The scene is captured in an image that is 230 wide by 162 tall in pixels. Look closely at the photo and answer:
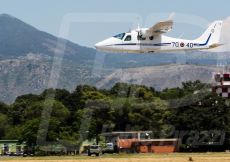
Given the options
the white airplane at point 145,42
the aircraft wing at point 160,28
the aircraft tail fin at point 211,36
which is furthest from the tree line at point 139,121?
the aircraft wing at point 160,28

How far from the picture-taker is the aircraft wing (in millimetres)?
51072

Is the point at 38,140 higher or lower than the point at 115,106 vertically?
lower

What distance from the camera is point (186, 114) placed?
4097 inches

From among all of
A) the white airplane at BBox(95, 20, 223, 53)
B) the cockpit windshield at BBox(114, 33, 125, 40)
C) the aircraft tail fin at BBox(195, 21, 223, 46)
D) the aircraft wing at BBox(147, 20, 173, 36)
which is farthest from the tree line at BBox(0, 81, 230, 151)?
the cockpit windshield at BBox(114, 33, 125, 40)

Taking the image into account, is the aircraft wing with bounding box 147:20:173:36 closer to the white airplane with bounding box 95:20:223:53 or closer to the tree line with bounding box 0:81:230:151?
the white airplane with bounding box 95:20:223:53

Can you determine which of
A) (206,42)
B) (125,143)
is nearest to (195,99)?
(125,143)

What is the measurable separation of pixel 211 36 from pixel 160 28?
5.57 metres

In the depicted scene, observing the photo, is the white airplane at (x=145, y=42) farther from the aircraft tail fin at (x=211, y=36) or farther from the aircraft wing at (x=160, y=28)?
the aircraft tail fin at (x=211, y=36)

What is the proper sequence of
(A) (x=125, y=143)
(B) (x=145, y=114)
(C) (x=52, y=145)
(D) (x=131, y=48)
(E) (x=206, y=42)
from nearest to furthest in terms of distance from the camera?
(D) (x=131, y=48) < (E) (x=206, y=42) < (C) (x=52, y=145) < (A) (x=125, y=143) < (B) (x=145, y=114)

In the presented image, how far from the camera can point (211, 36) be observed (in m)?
55.0

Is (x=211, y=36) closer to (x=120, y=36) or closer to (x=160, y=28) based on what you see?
(x=160, y=28)

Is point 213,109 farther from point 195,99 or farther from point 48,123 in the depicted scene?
point 48,123

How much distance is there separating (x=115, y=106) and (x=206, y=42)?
64.5 metres

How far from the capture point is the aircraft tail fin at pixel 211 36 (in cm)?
5412
